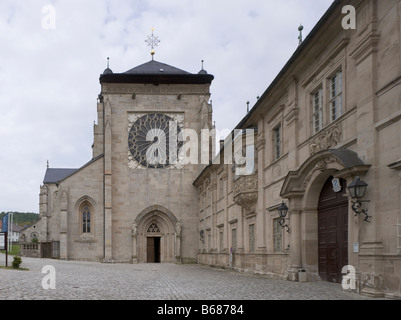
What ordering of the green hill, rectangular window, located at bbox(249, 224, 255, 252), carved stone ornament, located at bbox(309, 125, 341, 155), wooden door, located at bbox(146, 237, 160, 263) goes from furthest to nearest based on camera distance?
the green hill → wooden door, located at bbox(146, 237, 160, 263) → rectangular window, located at bbox(249, 224, 255, 252) → carved stone ornament, located at bbox(309, 125, 341, 155)

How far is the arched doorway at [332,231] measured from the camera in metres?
14.8

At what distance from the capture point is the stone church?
11805 millimetres

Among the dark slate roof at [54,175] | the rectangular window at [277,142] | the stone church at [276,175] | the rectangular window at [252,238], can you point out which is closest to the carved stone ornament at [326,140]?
the stone church at [276,175]

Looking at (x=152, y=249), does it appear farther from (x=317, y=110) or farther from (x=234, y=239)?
(x=317, y=110)

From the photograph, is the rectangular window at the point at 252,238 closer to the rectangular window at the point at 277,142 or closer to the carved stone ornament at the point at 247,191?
the carved stone ornament at the point at 247,191

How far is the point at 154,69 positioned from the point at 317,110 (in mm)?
32165

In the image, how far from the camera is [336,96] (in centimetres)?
1498

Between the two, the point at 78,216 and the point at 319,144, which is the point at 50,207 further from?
the point at 319,144

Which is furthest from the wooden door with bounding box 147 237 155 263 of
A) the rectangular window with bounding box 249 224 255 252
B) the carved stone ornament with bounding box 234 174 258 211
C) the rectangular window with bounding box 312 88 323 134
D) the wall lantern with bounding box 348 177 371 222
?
the wall lantern with bounding box 348 177 371 222

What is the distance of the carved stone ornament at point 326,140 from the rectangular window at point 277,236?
4.84 metres

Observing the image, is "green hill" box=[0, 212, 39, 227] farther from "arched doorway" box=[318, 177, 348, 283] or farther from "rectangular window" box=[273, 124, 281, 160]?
"arched doorway" box=[318, 177, 348, 283]

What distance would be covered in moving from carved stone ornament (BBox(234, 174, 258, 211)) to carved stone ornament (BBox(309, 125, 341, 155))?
6.93m

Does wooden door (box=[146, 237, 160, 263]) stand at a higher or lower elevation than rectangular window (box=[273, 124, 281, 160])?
lower

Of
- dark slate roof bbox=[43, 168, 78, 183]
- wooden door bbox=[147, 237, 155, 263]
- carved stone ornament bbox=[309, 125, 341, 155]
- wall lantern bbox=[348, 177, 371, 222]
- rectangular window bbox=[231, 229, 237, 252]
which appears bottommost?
wooden door bbox=[147, 237, 155, 263]
